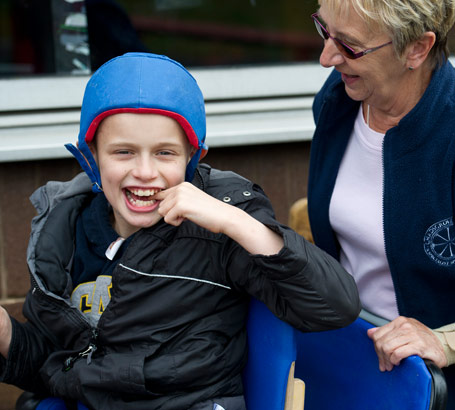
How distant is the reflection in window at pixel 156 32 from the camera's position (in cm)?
297

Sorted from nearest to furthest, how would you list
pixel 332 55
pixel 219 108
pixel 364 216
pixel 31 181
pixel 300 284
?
pixel 300 284, pixel 332 55, pixel 364 216, pixel 31 181, pixel 219 108

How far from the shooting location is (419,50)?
1.74 meters

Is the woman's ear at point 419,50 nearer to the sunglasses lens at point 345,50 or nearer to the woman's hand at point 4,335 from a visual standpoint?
the sunglasses lens at point 345,50

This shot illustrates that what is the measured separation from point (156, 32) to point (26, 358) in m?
1.81

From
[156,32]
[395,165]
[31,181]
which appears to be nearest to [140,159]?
[395,165]

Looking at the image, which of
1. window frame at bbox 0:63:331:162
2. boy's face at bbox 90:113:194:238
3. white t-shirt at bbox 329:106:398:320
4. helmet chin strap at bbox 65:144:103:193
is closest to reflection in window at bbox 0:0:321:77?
window frame at bbox 0:63:331:162

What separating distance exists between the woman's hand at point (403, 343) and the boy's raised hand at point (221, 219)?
36cm

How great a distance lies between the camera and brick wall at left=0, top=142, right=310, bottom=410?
2.87 meters

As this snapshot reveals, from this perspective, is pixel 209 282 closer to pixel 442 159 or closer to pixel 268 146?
pixel 442 159

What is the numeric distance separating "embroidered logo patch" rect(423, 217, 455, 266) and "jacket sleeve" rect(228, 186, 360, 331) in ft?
1.19

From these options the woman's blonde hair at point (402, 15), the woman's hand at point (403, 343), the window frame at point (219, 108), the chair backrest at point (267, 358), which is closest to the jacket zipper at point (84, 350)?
the chair backrest at point (267, 358)

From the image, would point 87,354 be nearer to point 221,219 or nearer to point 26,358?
point 26,358

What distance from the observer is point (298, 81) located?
10.5 feet

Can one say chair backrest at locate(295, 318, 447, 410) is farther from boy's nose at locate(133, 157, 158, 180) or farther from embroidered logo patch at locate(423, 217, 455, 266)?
boy's nose at locate(133, 157, 158, 180)
